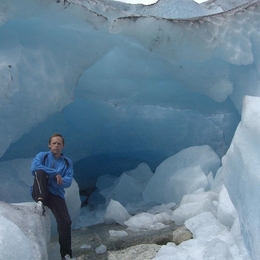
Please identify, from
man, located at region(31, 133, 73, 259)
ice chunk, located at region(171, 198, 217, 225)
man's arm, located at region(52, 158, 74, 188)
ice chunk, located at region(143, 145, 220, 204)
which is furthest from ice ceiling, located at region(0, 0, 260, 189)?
ice chunk, located at region(171, 198, 217, 225)

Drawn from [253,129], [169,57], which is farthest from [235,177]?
[169,57]

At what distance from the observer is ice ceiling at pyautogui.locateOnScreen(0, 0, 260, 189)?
2.86m

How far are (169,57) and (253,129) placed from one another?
1520 mm

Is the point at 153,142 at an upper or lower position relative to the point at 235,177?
lower

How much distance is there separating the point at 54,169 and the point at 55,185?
0.28ft

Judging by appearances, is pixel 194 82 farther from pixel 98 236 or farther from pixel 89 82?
pixel 98 236

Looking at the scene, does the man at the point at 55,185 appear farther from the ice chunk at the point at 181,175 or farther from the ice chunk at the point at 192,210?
the ice chunk at the point at 181,175

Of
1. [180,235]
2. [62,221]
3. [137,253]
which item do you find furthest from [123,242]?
[62,221]

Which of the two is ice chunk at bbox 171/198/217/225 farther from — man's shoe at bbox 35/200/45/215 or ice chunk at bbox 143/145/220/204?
man's shoe at bbox 35/200/45/215

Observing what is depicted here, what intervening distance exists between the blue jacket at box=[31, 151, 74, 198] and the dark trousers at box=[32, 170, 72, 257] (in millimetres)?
31

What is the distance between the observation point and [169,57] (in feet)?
10.5

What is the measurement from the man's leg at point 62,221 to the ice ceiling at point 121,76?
86 centimetres

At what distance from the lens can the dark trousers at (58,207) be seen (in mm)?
Result: 2023

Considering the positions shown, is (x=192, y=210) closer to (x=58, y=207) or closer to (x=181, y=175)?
(x=181, y=175)
